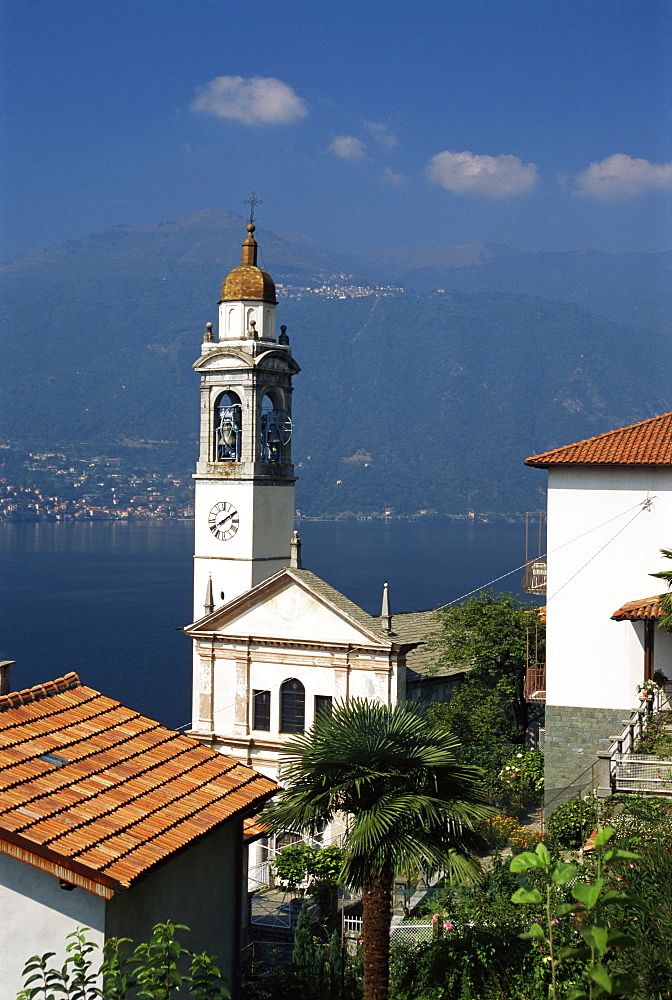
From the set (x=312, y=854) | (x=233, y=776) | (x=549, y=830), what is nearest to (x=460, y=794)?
(x=233, y=776)

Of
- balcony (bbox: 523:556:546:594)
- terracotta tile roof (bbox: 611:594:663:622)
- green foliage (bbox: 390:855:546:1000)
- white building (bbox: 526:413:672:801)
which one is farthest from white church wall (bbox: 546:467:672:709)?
green foliage (bbox: 390:855:546:1000)

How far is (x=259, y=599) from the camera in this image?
3441 cm

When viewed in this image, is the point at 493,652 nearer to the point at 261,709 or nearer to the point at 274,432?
the point at 261,709

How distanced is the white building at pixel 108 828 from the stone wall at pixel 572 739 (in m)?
14.3

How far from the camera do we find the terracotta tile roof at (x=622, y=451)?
26812 mm

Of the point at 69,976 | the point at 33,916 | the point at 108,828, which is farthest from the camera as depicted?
the point at 108,828

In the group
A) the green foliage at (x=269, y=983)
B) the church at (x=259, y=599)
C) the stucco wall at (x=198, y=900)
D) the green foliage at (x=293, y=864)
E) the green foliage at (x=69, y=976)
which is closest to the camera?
the green foliage at (x=69, y=976)

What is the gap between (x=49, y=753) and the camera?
41.8ft

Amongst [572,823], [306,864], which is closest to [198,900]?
[572,823]

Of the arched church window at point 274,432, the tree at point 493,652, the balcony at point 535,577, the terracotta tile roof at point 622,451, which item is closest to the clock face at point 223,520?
the arched church window at point 274,432

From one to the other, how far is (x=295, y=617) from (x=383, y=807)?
21.1 metres

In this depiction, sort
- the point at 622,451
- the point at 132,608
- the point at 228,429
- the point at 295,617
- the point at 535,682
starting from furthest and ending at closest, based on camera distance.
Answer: the point at 132,608
the point at 228,429
the point at 295,617
the point at 535,682
the point at 622,451

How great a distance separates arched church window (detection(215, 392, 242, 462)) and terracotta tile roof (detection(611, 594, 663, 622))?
18.6 m

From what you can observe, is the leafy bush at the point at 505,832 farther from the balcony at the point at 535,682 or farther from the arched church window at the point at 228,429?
the arched church window at the point at 228,429
